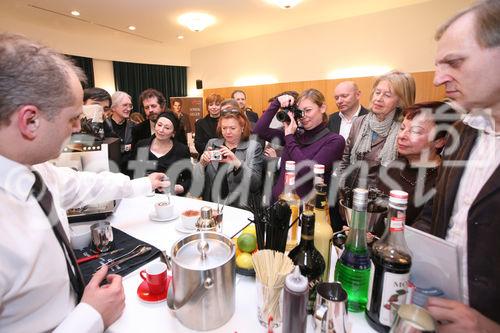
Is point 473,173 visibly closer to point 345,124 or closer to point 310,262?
point 310,262

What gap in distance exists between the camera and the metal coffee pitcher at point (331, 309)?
0.57m

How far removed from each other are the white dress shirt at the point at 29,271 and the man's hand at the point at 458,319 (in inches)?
32.3

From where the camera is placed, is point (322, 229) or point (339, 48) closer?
point (322, 229)

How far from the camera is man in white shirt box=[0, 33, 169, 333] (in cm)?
62

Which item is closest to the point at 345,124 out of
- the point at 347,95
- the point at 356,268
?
Result: the point at 347,95

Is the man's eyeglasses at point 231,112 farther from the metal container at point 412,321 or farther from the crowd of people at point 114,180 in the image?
the metal container at point 412,321

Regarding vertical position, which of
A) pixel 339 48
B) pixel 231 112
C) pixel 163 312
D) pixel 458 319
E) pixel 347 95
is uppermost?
pixel 339 48

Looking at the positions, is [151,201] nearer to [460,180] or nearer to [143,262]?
[143,262]

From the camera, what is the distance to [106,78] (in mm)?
6613

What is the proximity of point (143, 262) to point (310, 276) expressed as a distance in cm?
59

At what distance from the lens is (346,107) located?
291cm

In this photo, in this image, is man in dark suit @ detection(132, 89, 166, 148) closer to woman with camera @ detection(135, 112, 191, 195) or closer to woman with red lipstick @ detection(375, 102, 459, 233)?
woman with camera @ detection(135, 112, 191, 195)

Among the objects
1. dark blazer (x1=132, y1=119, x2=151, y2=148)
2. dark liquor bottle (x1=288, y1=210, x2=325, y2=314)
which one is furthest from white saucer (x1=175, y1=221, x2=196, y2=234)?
dark blazer (x1=132, y1=119, x2=151, y2=148)

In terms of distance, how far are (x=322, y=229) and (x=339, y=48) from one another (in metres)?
5.14
